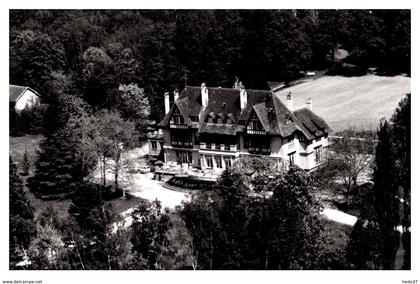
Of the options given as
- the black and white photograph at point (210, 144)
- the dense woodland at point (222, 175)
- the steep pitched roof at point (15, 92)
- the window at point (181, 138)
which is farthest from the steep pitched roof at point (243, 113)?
the steep pitched roof at point (15, 92)

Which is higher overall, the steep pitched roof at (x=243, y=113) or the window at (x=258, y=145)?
the steep pitched roof at (x=243, y=113)

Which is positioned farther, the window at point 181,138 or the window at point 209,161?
the window at point 181,138

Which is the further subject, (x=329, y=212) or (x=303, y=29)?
(x=303, y=29)

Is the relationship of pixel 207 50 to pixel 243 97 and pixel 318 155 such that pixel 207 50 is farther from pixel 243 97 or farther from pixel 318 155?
pixel 318 155

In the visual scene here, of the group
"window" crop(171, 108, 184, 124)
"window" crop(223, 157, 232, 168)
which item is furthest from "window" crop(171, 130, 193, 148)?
"window" crop(223, 157, 232, 168)

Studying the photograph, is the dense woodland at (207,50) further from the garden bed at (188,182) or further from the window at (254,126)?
the window at (254,126)
